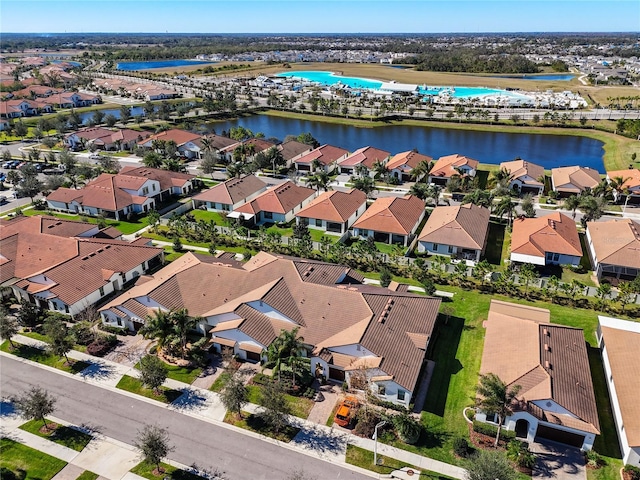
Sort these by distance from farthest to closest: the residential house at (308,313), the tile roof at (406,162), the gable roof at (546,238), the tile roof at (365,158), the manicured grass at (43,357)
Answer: the tile roof at (365,158)
the tile roof at (406,162)
the gable roof at (546,238)
the manicured grass at (43,357)
the residential house at (308,313)

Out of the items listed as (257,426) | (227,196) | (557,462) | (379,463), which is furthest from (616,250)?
(227,196)

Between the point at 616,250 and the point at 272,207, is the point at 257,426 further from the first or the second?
the point at 616,250

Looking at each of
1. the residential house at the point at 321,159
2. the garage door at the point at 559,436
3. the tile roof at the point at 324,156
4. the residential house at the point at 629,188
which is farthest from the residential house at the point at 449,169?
the garage door at the point at 559,436

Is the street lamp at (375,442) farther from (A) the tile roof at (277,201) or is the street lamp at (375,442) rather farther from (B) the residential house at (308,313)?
(A) the tile roof at (277,201)

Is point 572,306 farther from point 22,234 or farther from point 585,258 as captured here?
point 22,234

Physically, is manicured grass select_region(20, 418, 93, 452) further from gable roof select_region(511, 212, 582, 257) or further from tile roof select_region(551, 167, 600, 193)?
tile roof select_region(551, 167, 600, 193)
